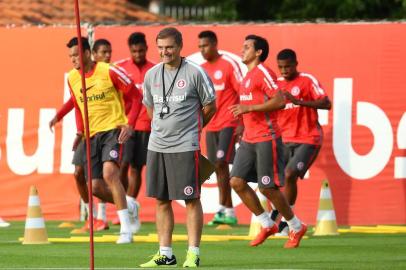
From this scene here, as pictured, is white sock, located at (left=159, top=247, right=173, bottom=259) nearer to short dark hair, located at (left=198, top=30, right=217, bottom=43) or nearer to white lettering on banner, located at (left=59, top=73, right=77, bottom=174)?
short dark hair, located at (left=198, top=30, right=217, bottom=43)

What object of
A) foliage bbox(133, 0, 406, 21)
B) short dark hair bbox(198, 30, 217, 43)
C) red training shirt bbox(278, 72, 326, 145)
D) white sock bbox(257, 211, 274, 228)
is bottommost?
white sock bbox(257, 211, 274, 228)

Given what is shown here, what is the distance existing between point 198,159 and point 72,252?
2494mm

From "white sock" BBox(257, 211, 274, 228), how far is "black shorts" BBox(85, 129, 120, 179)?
1.90m

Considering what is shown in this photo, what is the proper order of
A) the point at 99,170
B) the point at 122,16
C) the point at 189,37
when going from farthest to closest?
the point at 122,16 < the point at 189,37 < the point at 99,170

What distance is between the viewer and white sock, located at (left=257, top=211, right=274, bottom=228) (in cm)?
1766

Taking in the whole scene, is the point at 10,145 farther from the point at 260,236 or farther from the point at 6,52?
the point at 260,236

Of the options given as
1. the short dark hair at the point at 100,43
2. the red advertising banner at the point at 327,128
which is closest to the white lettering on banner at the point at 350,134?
the red advertising banner at the point at 327,128

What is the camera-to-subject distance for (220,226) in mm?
21109

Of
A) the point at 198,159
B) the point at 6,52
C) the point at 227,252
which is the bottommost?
the point at 227,252

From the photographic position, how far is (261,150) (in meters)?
17.7

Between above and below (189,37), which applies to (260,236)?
below

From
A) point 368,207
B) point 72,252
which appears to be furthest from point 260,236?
point 368,207

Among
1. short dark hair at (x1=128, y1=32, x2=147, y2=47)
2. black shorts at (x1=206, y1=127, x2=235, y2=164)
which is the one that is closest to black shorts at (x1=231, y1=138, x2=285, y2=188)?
black shorts at (x1=206, y1=127, x2=235, y2=164)

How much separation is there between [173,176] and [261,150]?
2.85m
